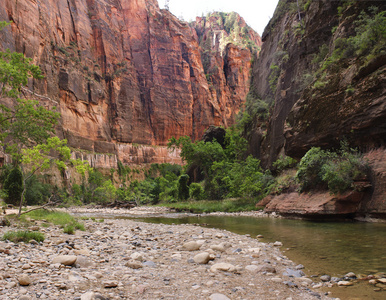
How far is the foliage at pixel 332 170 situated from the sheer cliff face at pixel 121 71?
192 ft

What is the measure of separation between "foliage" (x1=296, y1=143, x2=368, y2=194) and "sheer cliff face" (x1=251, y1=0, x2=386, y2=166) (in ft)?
3.75

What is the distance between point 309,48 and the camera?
25109 mm

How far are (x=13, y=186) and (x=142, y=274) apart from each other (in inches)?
854

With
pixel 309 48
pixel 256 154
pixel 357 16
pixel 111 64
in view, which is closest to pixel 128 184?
pixel 111 64

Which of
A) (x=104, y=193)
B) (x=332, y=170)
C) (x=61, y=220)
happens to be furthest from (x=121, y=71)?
(x=332, y=170)

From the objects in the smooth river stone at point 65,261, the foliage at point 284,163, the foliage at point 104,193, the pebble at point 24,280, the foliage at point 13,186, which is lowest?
the foliage at point 104,193

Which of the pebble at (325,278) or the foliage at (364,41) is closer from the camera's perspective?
the pebble at (325,278)

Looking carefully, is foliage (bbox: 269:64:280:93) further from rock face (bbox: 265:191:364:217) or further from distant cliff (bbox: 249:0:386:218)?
rock face (bbox: 265:191:364:217)

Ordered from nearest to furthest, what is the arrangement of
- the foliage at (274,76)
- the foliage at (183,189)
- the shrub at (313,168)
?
the shrub at (313,168) < the foliage at (274,76) < the foliage at (183,189)

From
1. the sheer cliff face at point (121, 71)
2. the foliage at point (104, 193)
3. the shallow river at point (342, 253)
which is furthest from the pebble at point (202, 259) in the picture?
the sheer cliff face at point (121, 71)

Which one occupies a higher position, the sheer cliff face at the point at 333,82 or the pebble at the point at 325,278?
the sheer cliff face at the point at 333,82

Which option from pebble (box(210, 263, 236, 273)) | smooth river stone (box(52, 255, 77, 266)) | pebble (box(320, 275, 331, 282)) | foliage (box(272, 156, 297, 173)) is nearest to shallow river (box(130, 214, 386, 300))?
pebble (box(320, 275, 331, 282))

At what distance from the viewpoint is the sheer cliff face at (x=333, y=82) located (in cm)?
1341

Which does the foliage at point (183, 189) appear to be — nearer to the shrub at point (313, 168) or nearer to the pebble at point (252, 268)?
the shrub at point (313, 168)
